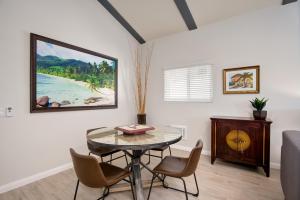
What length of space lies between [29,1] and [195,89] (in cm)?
302

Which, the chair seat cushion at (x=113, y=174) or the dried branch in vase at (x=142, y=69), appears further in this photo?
the dried branch in vase at (x=142, y=69)

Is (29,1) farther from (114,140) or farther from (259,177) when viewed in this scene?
(259,177)

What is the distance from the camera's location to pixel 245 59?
2.86 meters

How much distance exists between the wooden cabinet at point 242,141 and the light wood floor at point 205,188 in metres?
0.21

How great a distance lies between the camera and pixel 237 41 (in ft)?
9.61

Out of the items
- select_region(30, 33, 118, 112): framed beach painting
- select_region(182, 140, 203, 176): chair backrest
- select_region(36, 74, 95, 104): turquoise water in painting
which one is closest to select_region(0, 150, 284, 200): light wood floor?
select_region(182, 140, 203, 176): chair backrest

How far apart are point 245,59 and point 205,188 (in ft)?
7.18

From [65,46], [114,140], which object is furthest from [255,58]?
[65,46]

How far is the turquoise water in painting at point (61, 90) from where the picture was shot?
2.32 meters

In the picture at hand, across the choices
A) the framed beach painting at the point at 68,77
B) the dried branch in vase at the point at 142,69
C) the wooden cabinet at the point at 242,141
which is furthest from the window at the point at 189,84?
the framed beach painting at the point at 68,77

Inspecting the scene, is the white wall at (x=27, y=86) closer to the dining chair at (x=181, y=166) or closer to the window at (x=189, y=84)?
the window at (x=189, y=84)

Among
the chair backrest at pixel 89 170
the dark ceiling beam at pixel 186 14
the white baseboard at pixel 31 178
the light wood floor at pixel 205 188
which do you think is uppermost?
the dark ceiling beam at pixel 186 14

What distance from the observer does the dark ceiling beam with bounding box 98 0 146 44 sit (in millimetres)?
3182

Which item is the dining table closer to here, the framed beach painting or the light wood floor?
the light wood floor
